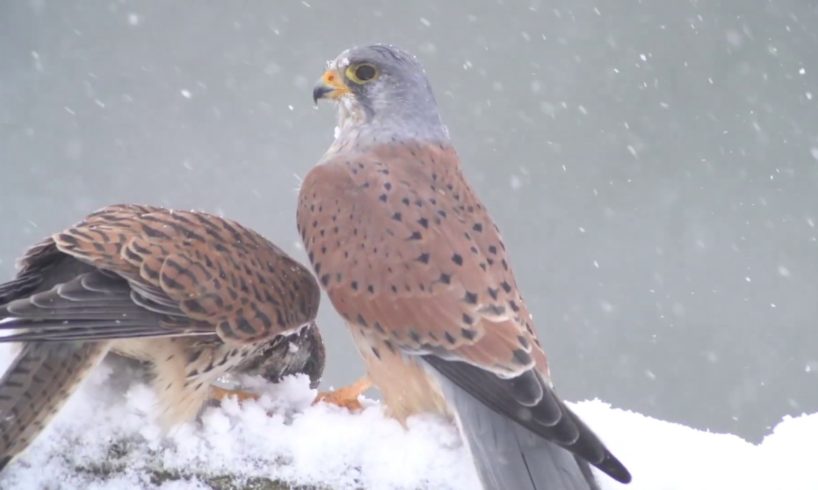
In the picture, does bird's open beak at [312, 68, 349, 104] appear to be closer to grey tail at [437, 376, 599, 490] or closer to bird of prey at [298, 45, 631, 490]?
bird of prey at [298, 45, 631, 490]

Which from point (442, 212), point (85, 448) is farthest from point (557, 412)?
point (85, 448)

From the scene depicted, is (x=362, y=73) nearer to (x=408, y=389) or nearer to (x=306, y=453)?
(x=408, y=389)

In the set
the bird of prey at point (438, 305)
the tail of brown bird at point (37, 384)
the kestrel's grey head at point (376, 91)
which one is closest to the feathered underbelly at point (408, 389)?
the bird of prey at point (438, 305)

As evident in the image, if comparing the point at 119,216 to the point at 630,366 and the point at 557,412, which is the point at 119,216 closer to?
the point at 557,412

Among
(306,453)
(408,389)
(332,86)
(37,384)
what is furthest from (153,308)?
(332,86)

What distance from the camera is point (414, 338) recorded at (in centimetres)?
246

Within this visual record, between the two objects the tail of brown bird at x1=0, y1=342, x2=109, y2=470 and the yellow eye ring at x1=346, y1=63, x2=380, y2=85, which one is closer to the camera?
the tail of brown bird at x1=0, y1=342, x2=109, y2=470

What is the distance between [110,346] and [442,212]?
842mm

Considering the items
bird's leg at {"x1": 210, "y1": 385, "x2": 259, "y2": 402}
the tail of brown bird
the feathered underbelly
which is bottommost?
the tail of brown bird

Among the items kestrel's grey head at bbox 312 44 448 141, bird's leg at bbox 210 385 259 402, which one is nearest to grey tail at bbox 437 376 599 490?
bird's leg at bbox 210 385 259 402

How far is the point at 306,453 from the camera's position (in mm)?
2230

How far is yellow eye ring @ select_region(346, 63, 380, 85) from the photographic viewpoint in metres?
3.11

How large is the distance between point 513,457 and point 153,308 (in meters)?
0.82

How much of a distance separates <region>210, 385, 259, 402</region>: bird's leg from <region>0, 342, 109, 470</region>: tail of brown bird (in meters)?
0.30
